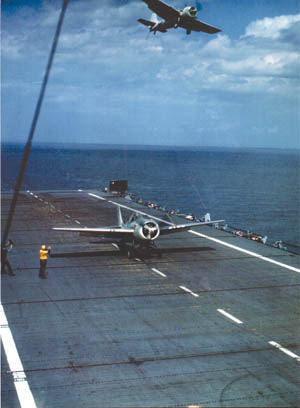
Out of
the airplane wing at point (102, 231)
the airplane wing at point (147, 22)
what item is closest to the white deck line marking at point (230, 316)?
the airplane wing at point (102, 231)

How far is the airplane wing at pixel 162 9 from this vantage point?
755 inches

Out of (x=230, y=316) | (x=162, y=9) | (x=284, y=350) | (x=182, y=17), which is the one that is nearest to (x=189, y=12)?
(x=182, y=17)

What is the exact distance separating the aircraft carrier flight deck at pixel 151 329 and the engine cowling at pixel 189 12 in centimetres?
1455

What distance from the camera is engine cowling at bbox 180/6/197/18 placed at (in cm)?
2021

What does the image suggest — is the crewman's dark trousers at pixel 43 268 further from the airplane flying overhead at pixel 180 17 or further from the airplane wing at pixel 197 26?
the airplane wing at pixel 197 26

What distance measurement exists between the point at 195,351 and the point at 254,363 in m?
2.32

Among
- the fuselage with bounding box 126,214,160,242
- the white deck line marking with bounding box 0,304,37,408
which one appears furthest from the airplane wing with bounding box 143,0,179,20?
the white deck line marking with bounding box 0,304,37,408

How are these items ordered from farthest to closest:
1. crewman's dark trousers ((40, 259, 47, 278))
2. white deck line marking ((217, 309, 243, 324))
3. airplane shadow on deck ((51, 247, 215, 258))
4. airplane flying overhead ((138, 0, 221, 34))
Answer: airplane shadow on deck ((51, 247, 215, 258)) < crewman's dark trousers ((40, 259, 47, 278)) < white deck line marking ((217, 309, 243, 324)) < airplane flying overhead ((138, 0, 221, 34))

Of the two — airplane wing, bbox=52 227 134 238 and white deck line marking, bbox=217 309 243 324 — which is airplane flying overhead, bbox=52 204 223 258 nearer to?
airplane wing, bbox=52 227 134 238

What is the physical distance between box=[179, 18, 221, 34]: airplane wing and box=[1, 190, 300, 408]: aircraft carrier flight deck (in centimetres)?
1412

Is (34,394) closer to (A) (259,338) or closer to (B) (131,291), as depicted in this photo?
(A) (259,338)

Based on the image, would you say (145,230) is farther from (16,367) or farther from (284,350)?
(16,367)

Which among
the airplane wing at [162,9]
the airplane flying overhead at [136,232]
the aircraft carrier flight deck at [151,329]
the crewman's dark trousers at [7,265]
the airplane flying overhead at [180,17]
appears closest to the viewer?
the aircraft carrier flight deck at [151,329]

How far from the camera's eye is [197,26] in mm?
21172
